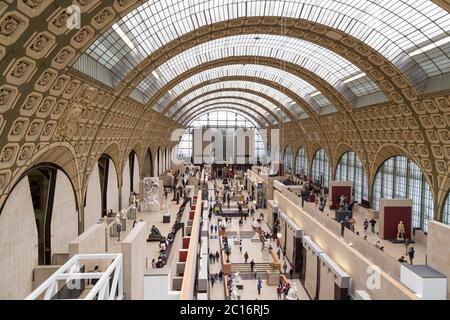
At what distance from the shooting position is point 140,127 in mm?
38219

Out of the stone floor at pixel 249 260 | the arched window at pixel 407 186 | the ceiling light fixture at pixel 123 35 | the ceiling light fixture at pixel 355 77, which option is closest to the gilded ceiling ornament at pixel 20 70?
the ceiling light fixture at pixel 123 35

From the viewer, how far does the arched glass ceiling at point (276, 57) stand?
33375mm

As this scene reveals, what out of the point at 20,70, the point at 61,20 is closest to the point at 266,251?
the point at 20,70

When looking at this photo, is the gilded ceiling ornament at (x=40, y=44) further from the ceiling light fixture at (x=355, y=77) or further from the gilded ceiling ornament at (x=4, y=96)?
the ceiling light fixture at (x=355, y=77)

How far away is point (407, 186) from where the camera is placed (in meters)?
33.1

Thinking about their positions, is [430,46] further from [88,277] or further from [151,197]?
[151,197]

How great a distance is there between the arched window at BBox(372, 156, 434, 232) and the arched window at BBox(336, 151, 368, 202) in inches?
121

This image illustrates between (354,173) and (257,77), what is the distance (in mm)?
16643

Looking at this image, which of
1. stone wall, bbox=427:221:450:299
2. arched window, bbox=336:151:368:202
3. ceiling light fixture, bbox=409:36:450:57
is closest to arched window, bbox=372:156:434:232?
arched window, bbox=336:151:368:202

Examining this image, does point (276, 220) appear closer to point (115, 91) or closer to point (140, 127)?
point (140, 127)

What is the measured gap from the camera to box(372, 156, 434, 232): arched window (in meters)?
30.3

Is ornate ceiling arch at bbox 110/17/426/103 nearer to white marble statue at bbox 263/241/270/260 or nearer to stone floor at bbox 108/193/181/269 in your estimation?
stone floor at bbox 108/193/181/269

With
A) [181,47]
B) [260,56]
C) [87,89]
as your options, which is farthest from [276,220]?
[87,89]

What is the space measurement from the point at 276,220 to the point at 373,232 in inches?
395
